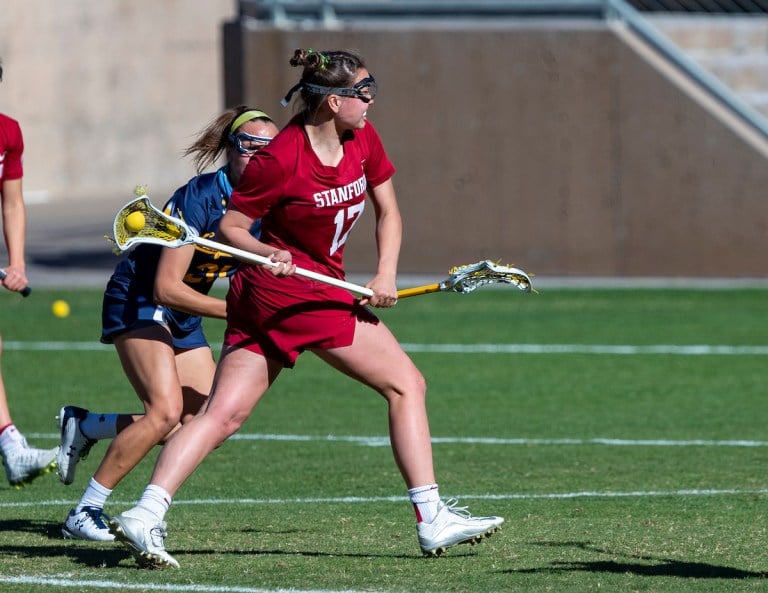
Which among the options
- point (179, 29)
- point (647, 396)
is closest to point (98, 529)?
point (647, 396)

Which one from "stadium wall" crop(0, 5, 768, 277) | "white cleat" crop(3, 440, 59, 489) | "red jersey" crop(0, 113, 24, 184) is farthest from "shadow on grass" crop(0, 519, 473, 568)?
"stadium wall" crop(0, 5, 768, 277)

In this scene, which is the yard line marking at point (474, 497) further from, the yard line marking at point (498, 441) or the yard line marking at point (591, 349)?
the yard line marking at point (591, 349)

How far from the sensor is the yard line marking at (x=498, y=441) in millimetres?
9038

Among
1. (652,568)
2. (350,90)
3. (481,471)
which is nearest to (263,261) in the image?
(350,90)

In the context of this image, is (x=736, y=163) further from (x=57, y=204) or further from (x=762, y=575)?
(x=57, y=204)

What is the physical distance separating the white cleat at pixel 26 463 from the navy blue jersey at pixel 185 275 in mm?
787

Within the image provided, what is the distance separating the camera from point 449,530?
A: 6.00 m

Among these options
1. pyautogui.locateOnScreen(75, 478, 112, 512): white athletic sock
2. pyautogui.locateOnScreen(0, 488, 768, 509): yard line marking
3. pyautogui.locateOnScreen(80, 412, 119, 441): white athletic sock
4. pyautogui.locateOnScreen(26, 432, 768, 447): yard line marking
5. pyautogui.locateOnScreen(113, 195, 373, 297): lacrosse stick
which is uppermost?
pyautogui.locateOnScreen(113, 195, 373, 297): lacrosse stick

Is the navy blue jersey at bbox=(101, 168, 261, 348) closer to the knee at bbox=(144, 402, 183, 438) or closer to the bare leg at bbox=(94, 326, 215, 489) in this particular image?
the bare leg at bbox=(94, 326, 215, 489)

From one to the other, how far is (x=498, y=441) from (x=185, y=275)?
3145 millimetres

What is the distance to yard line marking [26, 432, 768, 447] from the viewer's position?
29.7 ft

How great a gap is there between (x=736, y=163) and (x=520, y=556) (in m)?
14.2

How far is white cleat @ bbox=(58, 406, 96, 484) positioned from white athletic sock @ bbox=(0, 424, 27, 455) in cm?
26

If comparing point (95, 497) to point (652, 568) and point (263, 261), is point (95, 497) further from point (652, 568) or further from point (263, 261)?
point (652, 568)
